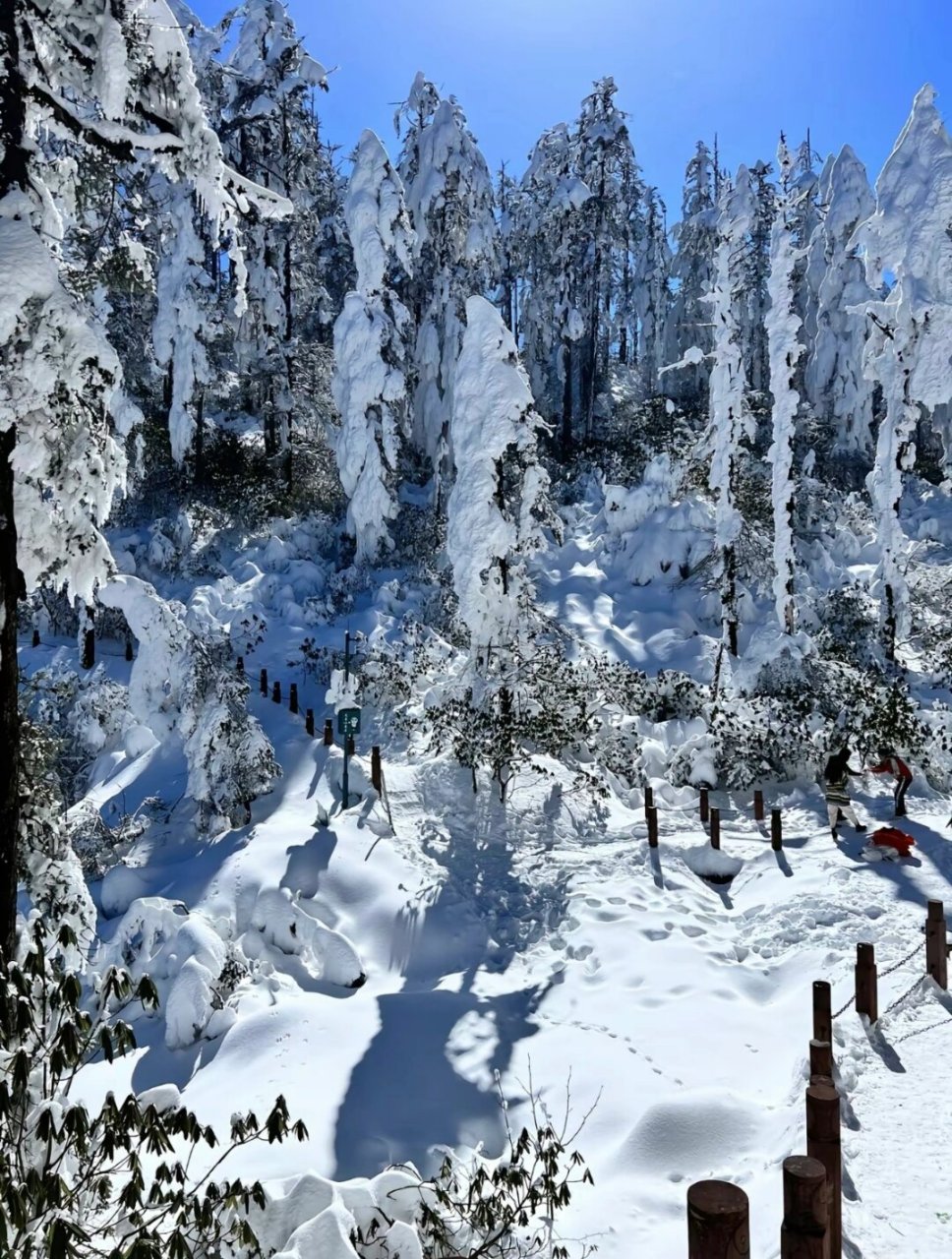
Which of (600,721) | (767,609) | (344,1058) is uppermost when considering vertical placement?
(767,609)

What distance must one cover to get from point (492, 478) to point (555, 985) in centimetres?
876

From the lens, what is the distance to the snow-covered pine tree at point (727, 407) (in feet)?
68.6

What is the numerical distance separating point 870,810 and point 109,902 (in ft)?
38.5

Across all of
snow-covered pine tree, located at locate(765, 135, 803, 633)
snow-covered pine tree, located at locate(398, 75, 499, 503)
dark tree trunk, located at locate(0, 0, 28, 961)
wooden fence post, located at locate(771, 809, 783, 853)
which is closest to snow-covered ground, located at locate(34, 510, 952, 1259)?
wooden fence post, located at locate(771, 809, 783, 853)

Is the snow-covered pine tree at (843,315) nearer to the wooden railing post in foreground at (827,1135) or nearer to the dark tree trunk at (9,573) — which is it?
the dark tree trunk at (9,573)

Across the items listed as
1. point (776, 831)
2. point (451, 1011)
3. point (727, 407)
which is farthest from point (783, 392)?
point (451, 1011)

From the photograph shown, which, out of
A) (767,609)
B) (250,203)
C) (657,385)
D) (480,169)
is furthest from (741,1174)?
(657,385)

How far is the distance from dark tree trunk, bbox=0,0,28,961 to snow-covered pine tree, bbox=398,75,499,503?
25.5 metres

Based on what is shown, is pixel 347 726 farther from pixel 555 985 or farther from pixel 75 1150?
pixel 75 1150

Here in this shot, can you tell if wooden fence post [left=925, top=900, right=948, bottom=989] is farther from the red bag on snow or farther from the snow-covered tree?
the snow-covered tree

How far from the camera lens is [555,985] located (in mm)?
9211

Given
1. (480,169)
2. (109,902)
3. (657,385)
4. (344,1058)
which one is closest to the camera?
(344,1058)

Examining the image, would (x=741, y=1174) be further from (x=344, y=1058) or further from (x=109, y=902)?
(x=109, y=902)

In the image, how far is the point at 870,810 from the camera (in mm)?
13594
